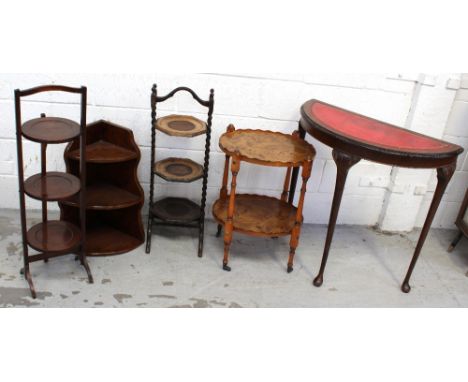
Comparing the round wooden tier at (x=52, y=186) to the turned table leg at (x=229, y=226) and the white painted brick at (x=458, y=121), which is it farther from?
the white painted brick at (x=458, y=121)

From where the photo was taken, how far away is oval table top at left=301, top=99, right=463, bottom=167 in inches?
103

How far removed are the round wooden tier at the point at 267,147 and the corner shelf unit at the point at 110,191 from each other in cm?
58

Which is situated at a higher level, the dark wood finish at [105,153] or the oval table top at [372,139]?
the oval table top at [372,139]

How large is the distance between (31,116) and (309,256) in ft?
6.31

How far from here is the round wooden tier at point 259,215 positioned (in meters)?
3.05

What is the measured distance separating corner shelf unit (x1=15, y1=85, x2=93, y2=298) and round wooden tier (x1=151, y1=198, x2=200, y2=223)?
1.66 ft

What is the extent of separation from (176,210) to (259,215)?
0.53 meters

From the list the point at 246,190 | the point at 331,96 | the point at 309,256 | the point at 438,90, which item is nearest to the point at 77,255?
the point at 246,190

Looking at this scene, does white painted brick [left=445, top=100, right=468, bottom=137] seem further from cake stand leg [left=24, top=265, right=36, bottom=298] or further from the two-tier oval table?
cake stand leg [left=24, top=265, right=36, bottom=298]

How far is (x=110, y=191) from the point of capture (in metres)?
3.17

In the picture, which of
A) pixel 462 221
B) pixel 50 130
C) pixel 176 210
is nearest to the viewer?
pixel 50 130

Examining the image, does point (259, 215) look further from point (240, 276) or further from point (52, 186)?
point (52, 186)

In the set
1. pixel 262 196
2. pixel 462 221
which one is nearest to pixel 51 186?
pixel 262 196

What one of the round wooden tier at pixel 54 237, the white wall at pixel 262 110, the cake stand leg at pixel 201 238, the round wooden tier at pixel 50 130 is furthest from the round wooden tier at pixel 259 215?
the round wooden tier at pixel 50 130
